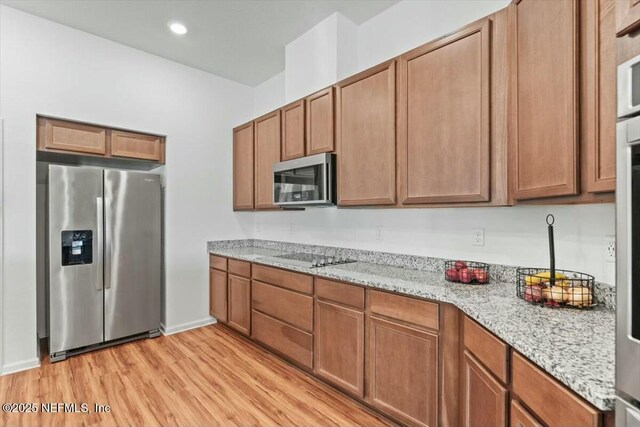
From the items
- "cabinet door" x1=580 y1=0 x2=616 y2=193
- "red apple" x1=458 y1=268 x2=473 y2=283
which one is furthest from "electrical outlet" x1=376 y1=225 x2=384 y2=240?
"cabinet door" x1=580 y1=0 x2=616 y2=193

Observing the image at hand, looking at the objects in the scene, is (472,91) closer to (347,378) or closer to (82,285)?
(347,378)

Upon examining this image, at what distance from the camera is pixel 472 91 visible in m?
1.80

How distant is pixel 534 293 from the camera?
1.51 m

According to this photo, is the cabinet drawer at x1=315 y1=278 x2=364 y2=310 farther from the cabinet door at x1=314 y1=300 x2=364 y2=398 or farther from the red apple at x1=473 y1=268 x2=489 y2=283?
the red apple at x1=473 y1=268 x2=489 y2=283

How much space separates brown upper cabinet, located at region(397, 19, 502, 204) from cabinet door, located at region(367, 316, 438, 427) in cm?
83

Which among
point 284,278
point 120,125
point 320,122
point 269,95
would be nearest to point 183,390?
point 284,278

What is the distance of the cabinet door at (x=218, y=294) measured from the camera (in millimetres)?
3570

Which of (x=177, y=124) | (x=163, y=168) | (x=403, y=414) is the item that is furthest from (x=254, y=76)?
(x=403, y=414)

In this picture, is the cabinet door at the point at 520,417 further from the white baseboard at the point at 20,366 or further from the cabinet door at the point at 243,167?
the white baseboard at the point at 20,366

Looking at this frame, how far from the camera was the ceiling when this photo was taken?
2.60m

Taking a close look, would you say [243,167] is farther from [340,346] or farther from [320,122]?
[340,346]

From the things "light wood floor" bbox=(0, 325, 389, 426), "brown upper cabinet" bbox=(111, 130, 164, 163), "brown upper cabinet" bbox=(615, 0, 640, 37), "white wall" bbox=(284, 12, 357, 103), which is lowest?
"light wood floor" bbox=(0, 325, 389, 426)

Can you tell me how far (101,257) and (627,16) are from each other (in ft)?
12.2

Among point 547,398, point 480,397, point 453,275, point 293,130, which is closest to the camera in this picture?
point 547,398
